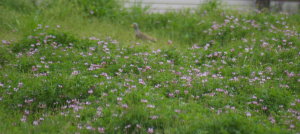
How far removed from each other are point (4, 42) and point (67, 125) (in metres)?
4.07

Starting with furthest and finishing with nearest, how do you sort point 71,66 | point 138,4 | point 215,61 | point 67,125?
point 138,4 → point 215,61 → point 71,66 → point 67,125

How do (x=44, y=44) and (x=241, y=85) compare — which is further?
(x=44, y=44)

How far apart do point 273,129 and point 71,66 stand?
3.51 m

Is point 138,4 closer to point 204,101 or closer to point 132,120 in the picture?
point 204,101

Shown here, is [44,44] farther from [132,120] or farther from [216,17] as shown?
[216,17]

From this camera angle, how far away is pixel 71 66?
16.4 ft

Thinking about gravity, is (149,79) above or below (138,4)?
below

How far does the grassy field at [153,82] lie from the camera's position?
129 inches

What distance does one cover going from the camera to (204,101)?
13.3ft

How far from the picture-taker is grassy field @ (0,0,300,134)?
3275 mm

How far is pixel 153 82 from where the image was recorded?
465 cm

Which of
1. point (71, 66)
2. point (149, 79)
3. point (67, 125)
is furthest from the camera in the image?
point (71, 66)

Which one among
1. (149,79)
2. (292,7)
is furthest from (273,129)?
(292,7)

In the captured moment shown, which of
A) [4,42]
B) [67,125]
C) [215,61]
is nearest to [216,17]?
[215,61]
